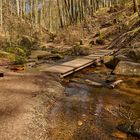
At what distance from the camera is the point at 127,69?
1443 centimetres

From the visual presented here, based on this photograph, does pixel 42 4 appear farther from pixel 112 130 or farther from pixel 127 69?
pixel 112 130

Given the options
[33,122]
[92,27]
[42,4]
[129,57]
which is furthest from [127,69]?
[42,4]

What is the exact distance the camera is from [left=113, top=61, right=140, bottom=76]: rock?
1409 centimetres

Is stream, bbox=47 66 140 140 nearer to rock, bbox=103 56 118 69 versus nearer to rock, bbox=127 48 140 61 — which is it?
rock, bbox=127 48 140 61

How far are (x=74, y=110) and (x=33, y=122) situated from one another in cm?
178

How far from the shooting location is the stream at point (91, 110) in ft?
22.1

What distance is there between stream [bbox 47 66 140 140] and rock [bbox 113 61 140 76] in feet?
3.82

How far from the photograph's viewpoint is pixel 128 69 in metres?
14.4

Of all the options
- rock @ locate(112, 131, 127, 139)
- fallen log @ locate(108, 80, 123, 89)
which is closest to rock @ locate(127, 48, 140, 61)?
fallen log @ locate(108, 80, 123, 89)

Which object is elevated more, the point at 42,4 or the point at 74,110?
the point at 42,4

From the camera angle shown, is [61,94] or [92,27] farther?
[92,27]

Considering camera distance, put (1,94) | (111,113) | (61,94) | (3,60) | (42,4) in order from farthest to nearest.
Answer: (42,4) < (3,60) < (61,94) < (1,94) < (111,113)

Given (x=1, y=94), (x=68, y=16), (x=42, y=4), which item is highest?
(x=42, y=4)

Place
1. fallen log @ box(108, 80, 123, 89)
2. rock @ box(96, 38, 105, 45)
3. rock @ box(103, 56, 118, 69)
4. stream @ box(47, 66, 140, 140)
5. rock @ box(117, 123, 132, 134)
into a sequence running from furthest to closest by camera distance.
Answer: rock @ box(96, 38, 105, 45) → rock @ box(103, 56, 118, 69) → fallen log @ box(108, 80, 123, 89) → rock @ box(117, 123, 132, 134) → stream @ box(47, 66, 140, 140)
